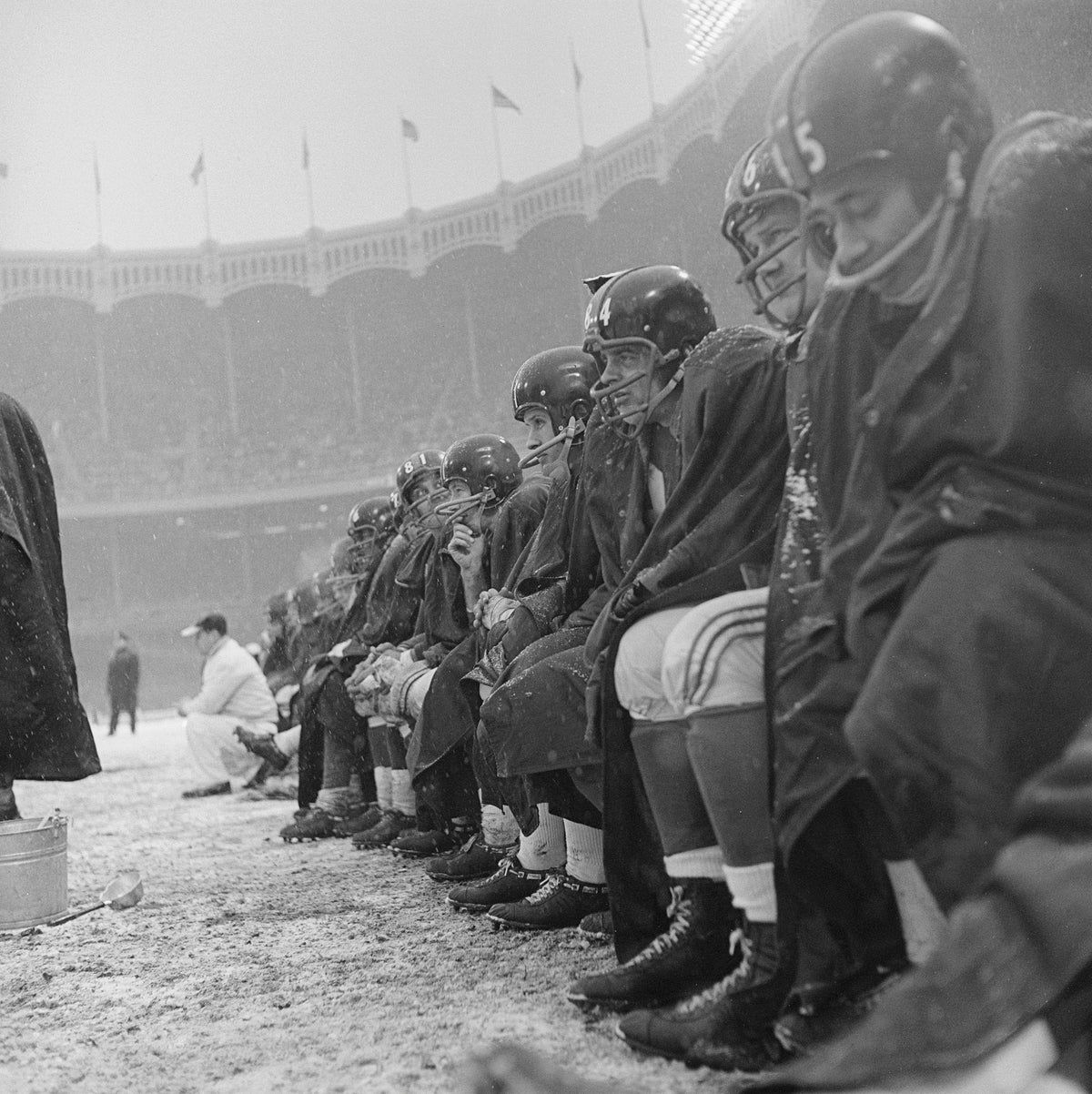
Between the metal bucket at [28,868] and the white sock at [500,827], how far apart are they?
5.04 feet

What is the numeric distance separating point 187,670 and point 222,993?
28133mm

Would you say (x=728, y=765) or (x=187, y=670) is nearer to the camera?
(x=728, y=765)

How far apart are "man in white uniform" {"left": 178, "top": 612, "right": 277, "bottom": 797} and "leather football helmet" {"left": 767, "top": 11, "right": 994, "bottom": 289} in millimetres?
8117

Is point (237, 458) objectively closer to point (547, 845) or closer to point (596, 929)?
point (547, 845)

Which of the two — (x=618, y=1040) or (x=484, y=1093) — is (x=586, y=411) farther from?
(x=484, y=1093)

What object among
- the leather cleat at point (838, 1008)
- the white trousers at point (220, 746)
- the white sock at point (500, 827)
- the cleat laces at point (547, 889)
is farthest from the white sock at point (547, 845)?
the white trousers at point (220, 746)

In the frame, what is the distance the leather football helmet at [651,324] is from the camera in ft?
10.4

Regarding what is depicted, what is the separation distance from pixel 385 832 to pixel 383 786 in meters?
0.35

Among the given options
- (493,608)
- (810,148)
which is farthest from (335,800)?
(810,148)

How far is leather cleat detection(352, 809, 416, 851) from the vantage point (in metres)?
5.77

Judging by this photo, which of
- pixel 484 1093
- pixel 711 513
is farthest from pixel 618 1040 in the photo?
pixel 484 1093

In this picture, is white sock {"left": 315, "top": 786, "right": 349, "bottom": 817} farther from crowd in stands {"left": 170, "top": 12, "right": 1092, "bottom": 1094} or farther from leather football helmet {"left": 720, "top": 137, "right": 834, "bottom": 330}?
leather football helmet {"left": 720, "top": 137, "right": 834, "bottom": 330}

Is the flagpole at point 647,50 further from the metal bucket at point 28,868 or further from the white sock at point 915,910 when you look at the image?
the white sock at point 915,910

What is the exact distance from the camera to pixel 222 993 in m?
3.04
